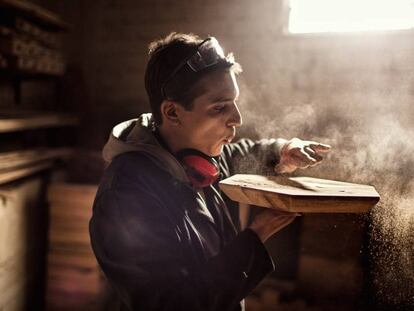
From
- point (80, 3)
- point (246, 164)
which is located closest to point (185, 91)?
point (246, 164)

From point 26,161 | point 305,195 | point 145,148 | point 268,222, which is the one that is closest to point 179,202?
point 145,148

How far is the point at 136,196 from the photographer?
1.69 m

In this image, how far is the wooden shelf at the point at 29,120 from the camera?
356 cm

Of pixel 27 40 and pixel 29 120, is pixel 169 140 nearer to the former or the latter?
pixel 29 120

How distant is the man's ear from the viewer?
1.94 metres

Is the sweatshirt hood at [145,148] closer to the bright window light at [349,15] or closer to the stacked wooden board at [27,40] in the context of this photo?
the stacked wooden board at [27,40]

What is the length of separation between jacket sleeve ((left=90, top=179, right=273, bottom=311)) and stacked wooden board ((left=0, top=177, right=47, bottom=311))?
8.68 ft

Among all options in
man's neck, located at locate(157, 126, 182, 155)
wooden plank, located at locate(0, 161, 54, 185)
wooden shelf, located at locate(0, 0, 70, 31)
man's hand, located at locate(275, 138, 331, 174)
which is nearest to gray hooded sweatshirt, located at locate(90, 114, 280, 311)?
man's neck, located at locate(157, 126, 182, 155)

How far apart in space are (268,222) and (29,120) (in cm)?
305

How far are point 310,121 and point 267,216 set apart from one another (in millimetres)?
2396

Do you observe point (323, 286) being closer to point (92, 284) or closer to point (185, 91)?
point (92, 284)

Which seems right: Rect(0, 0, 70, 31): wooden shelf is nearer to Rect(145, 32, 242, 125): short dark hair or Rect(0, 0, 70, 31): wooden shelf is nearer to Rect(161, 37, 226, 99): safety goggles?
Rect(145, 32, 242, 125): short dark hair

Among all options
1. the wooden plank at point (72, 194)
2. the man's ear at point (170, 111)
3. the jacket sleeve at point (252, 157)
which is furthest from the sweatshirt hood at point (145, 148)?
the wooden plank at point (72, 194)

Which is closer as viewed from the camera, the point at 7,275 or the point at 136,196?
the point at 136,196
